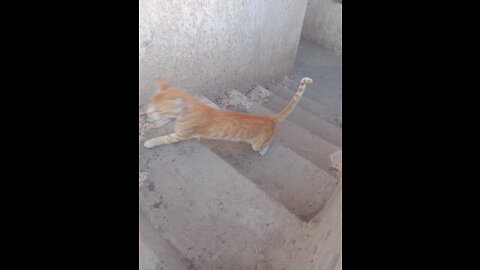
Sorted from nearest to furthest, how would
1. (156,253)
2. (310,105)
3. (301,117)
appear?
(156,253) < (301,117) < (310,105)

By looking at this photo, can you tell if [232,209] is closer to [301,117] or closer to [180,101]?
[180,101]

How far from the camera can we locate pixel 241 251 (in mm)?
1183

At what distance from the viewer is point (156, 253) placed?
1.10 meters

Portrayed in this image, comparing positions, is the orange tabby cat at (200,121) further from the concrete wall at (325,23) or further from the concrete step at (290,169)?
the concrete wall at (325,23)

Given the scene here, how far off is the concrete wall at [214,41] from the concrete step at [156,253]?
991mm

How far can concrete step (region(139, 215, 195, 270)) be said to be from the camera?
106 cm

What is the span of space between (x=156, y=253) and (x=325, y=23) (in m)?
4.73

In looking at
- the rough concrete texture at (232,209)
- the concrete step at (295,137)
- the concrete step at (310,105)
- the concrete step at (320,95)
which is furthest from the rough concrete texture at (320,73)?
the rough concrete texture at (232,209)

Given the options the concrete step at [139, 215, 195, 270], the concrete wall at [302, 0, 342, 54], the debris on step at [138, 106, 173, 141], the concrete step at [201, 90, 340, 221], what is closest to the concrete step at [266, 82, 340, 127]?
the concrete step at [201, 90, 340, 221]

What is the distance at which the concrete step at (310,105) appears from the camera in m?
3.10

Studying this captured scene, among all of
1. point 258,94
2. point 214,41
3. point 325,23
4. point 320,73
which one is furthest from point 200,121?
point 325,23

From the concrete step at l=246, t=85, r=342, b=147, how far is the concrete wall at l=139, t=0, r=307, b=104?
0.44ft
